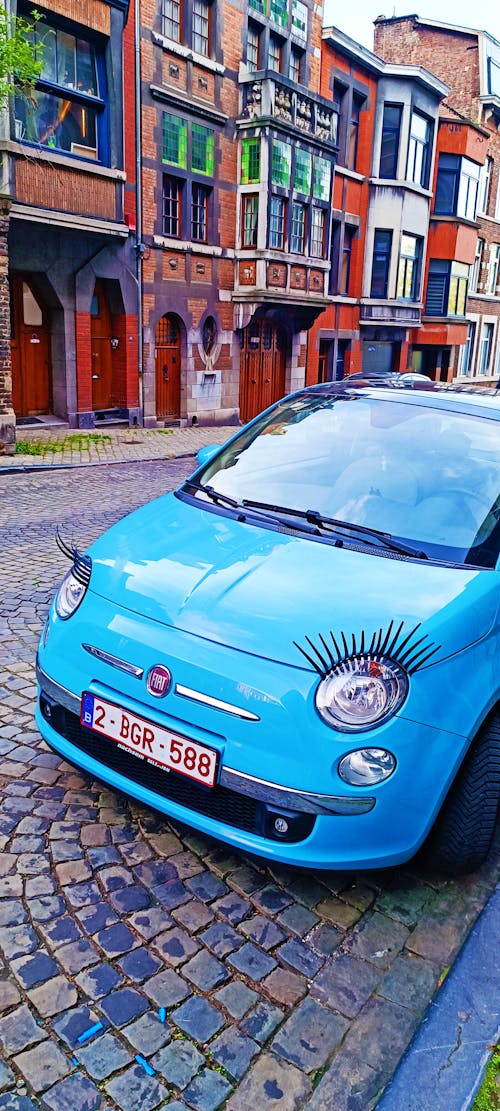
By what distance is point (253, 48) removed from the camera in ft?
73.0

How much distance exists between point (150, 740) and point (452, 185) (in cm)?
3373

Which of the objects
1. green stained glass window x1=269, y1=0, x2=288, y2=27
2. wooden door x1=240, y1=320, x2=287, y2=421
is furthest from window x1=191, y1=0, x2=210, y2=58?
wooden door x1=240, y1=320, x2=287, y2=421

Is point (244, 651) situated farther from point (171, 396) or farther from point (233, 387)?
point (233, 387)

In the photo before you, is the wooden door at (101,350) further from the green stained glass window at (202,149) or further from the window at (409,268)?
the window at (409,268)

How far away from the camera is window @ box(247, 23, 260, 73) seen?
2192 cm

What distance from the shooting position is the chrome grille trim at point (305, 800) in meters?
2.53

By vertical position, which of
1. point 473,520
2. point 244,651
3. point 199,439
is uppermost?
point 473,520

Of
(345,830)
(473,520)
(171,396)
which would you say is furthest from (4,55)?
(345,830)

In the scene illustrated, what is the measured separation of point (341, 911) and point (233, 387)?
70.8 feet

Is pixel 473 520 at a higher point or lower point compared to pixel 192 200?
lower

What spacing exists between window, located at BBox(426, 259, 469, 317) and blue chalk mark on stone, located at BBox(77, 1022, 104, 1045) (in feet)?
108

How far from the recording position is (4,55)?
467 inches

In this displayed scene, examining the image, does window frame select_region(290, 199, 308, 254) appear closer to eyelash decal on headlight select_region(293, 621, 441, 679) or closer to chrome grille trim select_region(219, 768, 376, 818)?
eyelash decal on headlight select_region(293, 621, 441, 679)

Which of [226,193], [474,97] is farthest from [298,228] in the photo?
[474,97]
